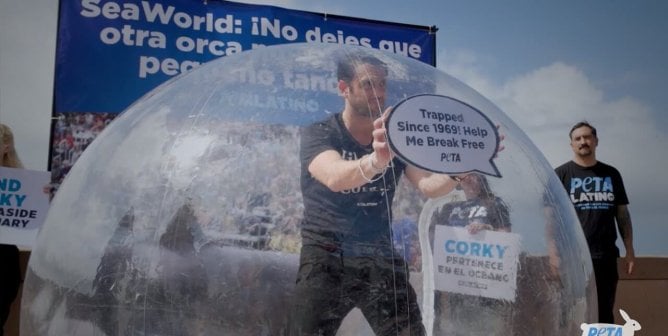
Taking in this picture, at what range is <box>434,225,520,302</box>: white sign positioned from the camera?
2.31 m

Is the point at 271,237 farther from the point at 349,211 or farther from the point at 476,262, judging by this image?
the point at 476,262

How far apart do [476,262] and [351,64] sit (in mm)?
837

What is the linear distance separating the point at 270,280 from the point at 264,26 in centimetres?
442

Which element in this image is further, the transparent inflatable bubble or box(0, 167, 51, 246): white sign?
box(0, 167, 51, 246): white sign

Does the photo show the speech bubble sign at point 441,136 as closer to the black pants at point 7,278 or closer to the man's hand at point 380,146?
the man's hand at point 380,146

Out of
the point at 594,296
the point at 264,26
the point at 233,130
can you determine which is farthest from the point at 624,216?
the point at 233,130

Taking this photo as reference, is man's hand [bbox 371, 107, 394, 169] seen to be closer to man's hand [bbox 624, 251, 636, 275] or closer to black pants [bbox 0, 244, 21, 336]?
black pants [bbox 0, 244, 21, 336]

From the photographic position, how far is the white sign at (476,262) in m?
2.31

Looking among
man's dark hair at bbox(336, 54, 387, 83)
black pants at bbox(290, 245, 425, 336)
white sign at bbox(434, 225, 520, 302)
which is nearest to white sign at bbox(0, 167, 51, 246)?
man's dark hair at bbox(336, 54, 387, 83)

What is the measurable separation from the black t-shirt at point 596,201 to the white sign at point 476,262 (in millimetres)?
2997

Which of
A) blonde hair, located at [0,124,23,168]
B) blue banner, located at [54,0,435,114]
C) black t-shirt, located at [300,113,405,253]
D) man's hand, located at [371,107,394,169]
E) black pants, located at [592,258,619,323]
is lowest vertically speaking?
black pants, located at [592,258,619,323]

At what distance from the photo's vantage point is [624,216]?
17.9 ft

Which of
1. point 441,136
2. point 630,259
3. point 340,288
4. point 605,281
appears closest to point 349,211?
point 340,288

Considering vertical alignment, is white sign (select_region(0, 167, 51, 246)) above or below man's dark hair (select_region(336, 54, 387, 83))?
below
